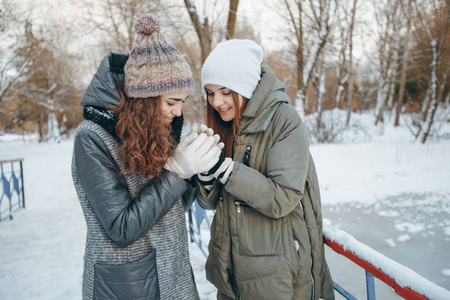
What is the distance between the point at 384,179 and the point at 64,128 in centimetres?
3722

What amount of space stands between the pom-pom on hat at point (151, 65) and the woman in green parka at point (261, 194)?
0.26m

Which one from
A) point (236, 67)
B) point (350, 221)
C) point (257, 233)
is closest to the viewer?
point (257, 233)

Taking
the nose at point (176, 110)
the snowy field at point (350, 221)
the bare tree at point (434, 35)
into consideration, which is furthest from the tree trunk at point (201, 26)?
the bare tree at point (434, 35)

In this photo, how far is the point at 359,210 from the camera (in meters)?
5.01

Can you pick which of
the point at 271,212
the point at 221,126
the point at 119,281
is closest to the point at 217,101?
the point at 221,126

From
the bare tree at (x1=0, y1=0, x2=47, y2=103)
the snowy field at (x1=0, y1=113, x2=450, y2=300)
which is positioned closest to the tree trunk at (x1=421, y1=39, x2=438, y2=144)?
the snowy field at (x1=0, y1=113, x2=450, y2=300)

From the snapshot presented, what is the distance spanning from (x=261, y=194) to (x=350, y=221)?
4.04 metres

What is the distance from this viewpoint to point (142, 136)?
1.29m

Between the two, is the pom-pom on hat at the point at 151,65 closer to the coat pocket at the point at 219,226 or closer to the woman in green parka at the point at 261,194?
the woman in green parka at the point at 261,194

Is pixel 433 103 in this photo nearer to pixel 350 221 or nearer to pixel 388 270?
pixel 350 221

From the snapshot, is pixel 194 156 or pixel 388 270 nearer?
pixel 388 270

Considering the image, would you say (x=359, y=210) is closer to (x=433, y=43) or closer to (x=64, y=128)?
(x=433, y=43)

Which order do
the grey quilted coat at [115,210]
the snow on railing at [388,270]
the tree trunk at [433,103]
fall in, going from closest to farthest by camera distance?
the snow on railing at [388,270]
the grey quilted coat at [115,210]
the tree trunk at [433,103]

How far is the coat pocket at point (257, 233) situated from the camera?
130 centimetres
